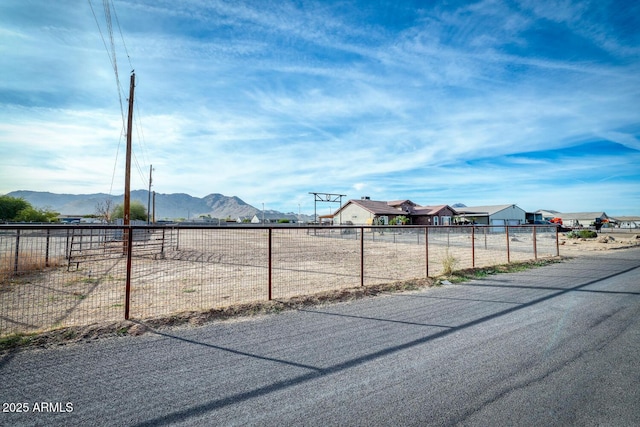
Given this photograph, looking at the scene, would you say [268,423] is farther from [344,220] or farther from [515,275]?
[344,220]

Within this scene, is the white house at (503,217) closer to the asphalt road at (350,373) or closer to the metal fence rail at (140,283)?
the metal fence rail at (140,283)

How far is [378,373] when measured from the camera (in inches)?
142

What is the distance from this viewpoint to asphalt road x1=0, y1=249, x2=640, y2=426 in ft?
9.29

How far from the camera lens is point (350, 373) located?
3602 mm

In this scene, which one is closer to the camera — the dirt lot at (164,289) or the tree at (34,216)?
the dirt lot at (164,289)

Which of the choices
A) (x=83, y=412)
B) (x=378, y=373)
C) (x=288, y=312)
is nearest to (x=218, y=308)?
(x=288, y=312)

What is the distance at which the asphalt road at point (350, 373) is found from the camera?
9.29 feet

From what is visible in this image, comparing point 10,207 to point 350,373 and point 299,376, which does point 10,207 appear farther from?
point 350,373

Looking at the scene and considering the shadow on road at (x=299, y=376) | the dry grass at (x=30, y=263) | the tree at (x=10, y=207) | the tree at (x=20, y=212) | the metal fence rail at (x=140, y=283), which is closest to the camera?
the shadow on road at (x=299, y=376)

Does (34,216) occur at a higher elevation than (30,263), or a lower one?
higher

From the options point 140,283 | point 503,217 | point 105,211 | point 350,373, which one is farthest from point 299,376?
point 503,217

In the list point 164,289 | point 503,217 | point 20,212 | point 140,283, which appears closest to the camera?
point 164,289

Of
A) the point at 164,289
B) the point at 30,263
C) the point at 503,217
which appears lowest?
the point at 164,289

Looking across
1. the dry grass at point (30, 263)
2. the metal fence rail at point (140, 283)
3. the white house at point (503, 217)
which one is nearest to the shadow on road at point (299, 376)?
the metal fence rail at point (140, 283)
